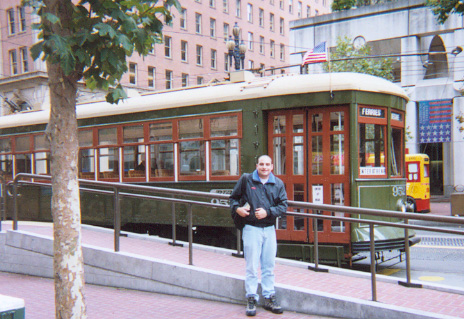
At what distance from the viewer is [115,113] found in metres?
11.6

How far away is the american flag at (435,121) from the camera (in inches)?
1104

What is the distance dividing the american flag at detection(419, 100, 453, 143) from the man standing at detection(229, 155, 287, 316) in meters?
24.4

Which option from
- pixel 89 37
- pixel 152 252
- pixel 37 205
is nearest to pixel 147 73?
pixel 37 205

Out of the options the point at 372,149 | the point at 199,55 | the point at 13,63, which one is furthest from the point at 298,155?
the point at 199,55

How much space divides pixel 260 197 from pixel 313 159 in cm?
335

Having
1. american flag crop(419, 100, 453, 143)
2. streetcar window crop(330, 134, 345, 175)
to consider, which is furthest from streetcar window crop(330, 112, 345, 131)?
american flag crop(419, 100, 453, 143)

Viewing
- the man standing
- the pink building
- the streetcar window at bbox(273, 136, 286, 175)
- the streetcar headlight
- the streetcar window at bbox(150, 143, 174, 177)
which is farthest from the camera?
the pink building

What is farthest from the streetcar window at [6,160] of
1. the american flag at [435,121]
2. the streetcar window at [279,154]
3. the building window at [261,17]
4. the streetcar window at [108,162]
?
the building window at [261,17]

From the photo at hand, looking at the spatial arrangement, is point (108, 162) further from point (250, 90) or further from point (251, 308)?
point (251, 308)

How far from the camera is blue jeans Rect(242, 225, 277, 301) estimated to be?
19.5 feet

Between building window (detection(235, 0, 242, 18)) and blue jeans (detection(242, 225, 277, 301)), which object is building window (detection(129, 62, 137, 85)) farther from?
blue jeans (detection(242, 225, 277, 301))

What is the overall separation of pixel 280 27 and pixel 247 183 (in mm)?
56623

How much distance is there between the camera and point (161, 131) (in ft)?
35.4

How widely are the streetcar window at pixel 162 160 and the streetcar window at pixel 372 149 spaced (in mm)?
3740
